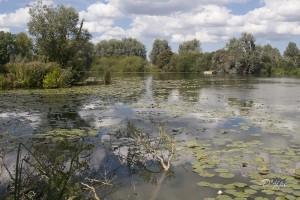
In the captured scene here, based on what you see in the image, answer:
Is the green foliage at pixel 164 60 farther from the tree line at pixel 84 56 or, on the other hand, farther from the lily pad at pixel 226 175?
the lily pad at pixel 226 175

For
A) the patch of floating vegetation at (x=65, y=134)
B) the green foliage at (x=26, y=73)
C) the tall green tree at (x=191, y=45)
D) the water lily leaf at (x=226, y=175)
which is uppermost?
the tall green tree at (x=191, y=45)

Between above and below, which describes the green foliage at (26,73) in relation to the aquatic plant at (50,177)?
above

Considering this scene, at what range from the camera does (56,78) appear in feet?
89.3

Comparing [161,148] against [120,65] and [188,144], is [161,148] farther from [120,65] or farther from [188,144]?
[120,65]

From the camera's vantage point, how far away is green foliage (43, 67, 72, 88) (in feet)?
88.2

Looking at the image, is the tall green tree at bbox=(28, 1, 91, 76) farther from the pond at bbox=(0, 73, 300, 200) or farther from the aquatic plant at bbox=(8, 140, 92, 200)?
the aquatic plant at bbox=(8, 140, 92, 200)

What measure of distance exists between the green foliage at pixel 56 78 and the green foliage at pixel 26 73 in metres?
0.73

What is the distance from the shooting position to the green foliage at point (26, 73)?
1053 inches

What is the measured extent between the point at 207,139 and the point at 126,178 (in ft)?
12.1

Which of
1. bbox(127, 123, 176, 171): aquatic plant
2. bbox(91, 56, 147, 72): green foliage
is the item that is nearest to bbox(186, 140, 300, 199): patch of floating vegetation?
bbox(127, 123, 176, 171): aquatic plant

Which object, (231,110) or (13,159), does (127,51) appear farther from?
(13,159)

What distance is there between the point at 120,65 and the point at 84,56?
109ft

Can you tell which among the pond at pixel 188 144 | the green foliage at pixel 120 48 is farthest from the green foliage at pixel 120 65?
the pond at pixel 188 144

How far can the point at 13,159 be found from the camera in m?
7.57
